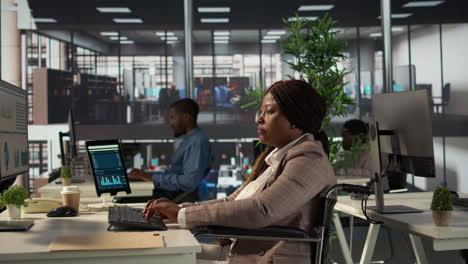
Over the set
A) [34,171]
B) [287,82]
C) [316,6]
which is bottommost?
[34,171]

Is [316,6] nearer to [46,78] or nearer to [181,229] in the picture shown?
[46,78]

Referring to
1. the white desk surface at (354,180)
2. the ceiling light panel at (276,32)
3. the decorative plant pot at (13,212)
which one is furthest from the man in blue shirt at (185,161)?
the decorative plant pot at (13,212)

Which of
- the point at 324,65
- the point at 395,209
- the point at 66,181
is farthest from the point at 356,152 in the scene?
the point at 395,209

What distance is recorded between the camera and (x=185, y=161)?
19.6 ft

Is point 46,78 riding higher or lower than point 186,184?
higher

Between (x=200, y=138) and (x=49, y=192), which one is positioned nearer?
(x=49, y=192)

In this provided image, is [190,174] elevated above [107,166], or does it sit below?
below

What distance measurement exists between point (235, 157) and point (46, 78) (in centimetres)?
246

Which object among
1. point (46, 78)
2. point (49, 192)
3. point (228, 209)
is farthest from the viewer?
point (46, 78)

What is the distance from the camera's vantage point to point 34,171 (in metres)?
8.16

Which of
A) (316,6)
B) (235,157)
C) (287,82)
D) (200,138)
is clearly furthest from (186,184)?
(316,6)

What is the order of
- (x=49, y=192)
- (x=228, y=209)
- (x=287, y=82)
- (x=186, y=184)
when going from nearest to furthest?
(x=228, y=209), (x=287, y=82), (x=49, y=192), (x=186, y=184)

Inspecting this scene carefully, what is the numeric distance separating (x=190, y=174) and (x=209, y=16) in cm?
303

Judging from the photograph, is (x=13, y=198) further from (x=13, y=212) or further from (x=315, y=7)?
(x=315, y=7)
